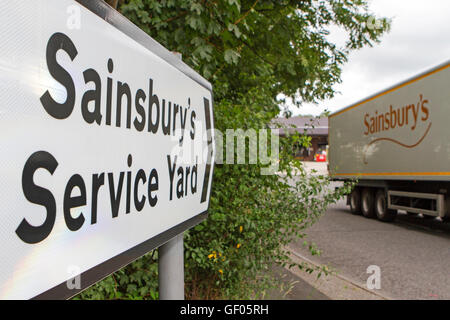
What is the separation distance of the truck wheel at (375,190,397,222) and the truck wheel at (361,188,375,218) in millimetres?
279

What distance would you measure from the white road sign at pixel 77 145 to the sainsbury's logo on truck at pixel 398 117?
367 inches

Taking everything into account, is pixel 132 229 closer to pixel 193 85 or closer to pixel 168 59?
pixel 168 59

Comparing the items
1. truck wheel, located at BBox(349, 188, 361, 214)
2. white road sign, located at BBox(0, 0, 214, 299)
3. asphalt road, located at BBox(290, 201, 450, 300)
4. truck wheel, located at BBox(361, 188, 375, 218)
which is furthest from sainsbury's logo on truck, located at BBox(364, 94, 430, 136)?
white road sign, located at BBox(0, 0, 214, 299)

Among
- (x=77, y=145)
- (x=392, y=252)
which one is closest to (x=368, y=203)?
(x=392, y=252)

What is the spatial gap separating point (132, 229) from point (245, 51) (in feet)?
16.5

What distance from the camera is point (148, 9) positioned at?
15.5ft

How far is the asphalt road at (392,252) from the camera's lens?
5219mm

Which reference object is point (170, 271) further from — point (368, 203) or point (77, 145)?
point (368, 203)

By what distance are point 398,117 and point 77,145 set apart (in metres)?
10.9

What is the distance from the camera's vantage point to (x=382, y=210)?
11516mm

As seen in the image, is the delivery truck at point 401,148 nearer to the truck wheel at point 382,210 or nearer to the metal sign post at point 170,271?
the truck wheel at point 382,210

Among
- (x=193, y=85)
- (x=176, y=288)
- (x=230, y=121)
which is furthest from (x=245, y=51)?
(x=176, y=288)

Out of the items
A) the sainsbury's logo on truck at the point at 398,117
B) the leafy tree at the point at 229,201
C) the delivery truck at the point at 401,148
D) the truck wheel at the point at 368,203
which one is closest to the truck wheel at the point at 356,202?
the delivery truck at the point at 401,148

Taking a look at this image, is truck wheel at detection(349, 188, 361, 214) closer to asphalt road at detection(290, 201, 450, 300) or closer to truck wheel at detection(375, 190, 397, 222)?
truck wheel at detection(375, 190, 397, 222)
